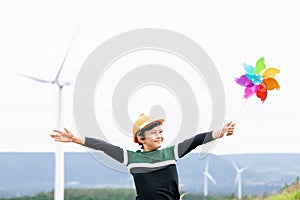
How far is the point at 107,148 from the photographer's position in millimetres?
2645

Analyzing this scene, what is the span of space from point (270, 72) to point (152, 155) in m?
0.64

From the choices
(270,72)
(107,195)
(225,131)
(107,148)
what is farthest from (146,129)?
(107,195)

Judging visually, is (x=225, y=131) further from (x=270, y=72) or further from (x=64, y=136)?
(x=64, y=136)

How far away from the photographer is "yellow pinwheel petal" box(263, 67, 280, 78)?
2.86 metres

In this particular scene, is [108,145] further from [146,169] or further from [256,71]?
[256,71]

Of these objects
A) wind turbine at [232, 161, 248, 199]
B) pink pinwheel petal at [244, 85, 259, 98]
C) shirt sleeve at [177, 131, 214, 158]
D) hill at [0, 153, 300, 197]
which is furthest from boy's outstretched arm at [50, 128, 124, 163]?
hill at [0, 153, 300, 197]

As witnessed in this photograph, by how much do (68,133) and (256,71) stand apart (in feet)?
2.85

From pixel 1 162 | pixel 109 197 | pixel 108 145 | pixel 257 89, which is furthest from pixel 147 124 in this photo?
pixel 1 162

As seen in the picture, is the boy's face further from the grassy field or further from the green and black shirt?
the grassy field

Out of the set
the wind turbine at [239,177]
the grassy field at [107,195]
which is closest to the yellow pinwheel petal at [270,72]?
the wind turbine at [239,177]

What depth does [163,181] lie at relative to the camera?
8.57ft

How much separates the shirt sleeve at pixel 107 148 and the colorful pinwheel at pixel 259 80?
606 millimetres

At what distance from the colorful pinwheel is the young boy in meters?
0.33

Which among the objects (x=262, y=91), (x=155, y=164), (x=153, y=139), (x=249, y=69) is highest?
(x=249, y=69)
